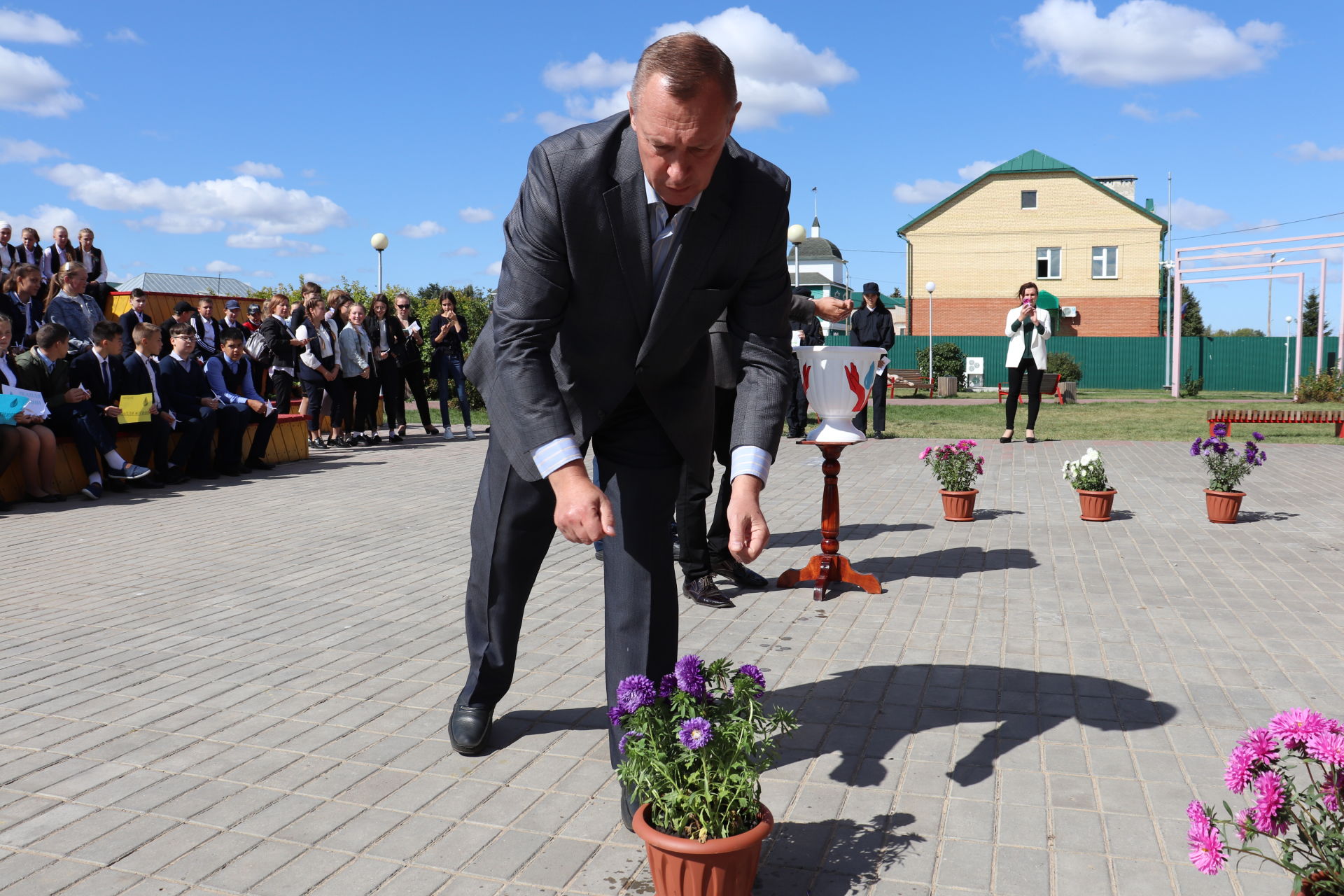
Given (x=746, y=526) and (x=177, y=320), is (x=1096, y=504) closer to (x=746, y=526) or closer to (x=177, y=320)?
(x=746, y=526)

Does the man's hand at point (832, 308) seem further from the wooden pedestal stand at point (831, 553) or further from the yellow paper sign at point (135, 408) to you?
the yellow paper sign at point (135, 408)

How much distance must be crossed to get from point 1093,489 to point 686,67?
7.24 meters

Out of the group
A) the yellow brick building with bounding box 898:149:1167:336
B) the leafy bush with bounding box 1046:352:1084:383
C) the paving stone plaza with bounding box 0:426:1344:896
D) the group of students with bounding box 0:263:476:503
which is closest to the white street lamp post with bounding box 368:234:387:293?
the group of students with bounding box 0:263:476:503

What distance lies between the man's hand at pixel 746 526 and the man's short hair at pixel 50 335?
9313 millimetres

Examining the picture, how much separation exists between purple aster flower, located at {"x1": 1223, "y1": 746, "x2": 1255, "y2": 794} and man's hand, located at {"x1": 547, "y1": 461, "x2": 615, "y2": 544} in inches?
56.6

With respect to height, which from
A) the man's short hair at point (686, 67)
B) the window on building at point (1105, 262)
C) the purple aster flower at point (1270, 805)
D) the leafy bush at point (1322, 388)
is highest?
the window on building at point (1105, 262)

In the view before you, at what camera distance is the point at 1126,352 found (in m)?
41.3

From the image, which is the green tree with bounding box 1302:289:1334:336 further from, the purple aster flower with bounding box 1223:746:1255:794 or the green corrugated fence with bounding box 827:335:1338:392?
the purple aster flower with bounding box 1223:746:1255:794

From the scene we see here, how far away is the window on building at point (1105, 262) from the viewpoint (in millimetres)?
48188

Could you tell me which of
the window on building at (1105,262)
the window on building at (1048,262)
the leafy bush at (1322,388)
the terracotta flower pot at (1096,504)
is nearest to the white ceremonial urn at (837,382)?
the terracotta flower pot at (1096,504)

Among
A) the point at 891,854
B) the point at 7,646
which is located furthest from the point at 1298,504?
the point at 7,646

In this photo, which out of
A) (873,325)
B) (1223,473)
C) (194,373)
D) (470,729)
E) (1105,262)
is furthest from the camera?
(1105,262)

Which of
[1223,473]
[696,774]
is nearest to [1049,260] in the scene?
[1223,473]

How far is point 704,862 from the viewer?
2.42 metres
